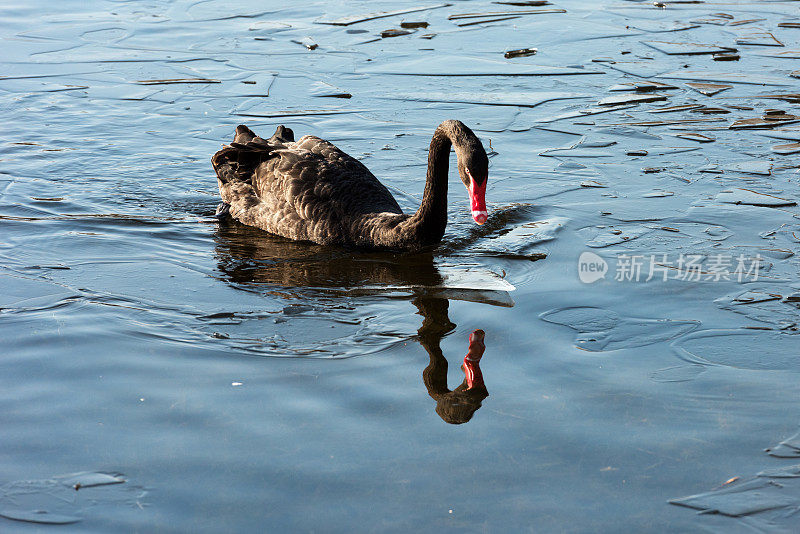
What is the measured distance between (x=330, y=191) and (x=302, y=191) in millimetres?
208

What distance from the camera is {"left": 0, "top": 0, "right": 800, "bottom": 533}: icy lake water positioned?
303 cm

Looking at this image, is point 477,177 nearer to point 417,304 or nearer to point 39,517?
point 417,304

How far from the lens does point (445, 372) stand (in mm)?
3865

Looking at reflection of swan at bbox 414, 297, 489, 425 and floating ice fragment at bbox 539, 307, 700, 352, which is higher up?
floating ice fragment at bbox 539, 307, 700, 352

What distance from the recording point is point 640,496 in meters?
2.97

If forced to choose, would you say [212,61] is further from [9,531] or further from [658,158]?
[9,531]

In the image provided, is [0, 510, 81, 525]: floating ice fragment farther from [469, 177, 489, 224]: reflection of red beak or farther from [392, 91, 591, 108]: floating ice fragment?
[392, 91, 591, 108]: floating ice fragment

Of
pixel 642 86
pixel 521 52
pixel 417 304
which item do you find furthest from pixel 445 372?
pixel 521 52

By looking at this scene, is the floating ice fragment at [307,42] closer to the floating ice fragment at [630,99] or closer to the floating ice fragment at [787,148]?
the floating ice fragment at [630,99]

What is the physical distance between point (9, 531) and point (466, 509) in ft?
4.78

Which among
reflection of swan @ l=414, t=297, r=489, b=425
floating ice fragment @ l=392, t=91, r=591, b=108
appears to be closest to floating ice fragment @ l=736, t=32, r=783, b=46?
floating ice fragment @ l=392, t=91, r=591, b=108

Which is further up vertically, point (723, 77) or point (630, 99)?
point (723, 77)

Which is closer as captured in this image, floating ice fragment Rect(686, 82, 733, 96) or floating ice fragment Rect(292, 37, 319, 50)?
floating ice fragment Rect(686, 82, 733, 96)

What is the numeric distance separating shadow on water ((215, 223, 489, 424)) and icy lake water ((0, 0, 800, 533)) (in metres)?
0.02
